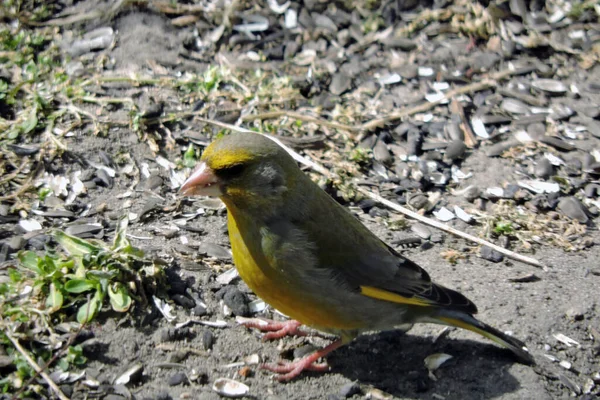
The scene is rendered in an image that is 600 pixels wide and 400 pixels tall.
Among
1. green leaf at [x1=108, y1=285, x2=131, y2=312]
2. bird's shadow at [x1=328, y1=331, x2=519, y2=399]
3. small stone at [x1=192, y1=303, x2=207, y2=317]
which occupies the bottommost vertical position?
bird's shadow at [x1=328, y1=331, x2=519, y2=399]

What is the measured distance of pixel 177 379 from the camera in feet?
13.0

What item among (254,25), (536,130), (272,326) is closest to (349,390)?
(272,326)

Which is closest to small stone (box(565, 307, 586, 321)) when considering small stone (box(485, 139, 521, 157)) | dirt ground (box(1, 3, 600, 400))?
dirt ground (box(1, 3, 600, 400))

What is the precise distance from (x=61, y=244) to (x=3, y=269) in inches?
14.7

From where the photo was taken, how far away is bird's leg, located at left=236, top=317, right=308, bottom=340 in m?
4.45

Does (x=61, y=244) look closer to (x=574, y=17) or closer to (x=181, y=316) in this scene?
(x=181, y=316)

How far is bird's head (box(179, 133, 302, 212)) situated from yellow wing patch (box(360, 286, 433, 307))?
71cm

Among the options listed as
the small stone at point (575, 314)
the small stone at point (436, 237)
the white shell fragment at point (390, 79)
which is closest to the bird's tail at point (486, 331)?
the small stone at point (575, 314)

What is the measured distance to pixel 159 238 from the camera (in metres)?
4.92

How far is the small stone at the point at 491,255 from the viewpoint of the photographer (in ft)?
17.1

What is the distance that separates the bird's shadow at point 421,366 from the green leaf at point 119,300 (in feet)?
3.99

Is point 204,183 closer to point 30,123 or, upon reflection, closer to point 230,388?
point 230,388

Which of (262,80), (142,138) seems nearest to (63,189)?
(142,138)

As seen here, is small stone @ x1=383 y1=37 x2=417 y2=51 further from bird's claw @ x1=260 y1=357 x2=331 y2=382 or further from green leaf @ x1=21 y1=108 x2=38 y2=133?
bird's claw @ x1=260 y1=357 x2=331 y2=382
